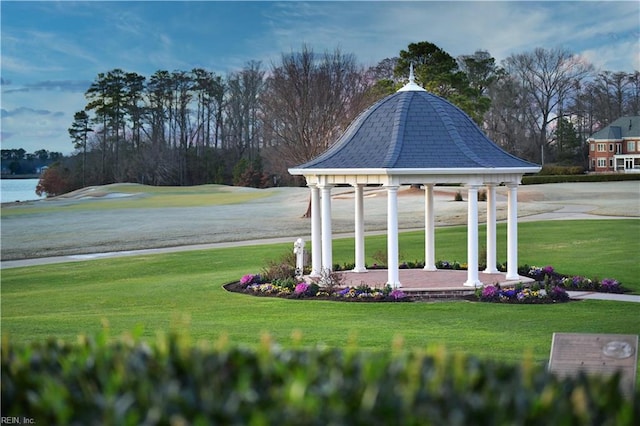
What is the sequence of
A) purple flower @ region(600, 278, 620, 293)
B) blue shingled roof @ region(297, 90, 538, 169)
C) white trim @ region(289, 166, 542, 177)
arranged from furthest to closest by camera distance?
purple flower @ region(600, 278, 620, 293) → blue shingled roof @ region(297, 90, 538, 169) → white trim @ region(289, 166, 542, 177)

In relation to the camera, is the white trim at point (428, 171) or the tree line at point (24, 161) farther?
the tree line at point (24, 161)

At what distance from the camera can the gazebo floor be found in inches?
815

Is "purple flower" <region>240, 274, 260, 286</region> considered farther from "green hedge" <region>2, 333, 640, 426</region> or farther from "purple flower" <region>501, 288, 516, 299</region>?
"green hedge" <region>2, 333, 640, 426</region>

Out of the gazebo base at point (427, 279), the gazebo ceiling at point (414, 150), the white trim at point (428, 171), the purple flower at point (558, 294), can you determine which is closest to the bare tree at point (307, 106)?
the gazebo base at point (427, 279)

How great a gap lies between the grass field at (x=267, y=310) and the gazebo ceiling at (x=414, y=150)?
11.4 feet

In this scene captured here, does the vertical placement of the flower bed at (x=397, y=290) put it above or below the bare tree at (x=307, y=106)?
below

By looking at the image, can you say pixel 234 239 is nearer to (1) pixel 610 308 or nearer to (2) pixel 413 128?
(2) pixel 413 128

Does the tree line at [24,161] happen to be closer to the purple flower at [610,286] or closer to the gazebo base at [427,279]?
the gazebo base at [427,279]

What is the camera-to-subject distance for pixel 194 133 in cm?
8038

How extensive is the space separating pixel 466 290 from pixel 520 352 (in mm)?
7338

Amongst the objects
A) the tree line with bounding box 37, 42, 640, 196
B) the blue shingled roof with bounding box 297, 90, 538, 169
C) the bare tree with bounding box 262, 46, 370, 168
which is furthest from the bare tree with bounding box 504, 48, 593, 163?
the blue shingled roof with bounding box 297, 90, 538, 169

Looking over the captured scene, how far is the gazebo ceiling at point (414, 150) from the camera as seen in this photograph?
69.1ft

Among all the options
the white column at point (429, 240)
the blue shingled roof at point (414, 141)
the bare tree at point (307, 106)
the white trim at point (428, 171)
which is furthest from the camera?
the bare tree at point (307, 106)

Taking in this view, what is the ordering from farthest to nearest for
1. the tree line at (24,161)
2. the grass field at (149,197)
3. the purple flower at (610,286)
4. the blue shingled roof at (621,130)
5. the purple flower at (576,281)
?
the blue shingled roof at (621,130)
the tree line at (24,161)
the grass field at (149,197)
the purple flower at (576,281)
the purple flower at (610,286)
